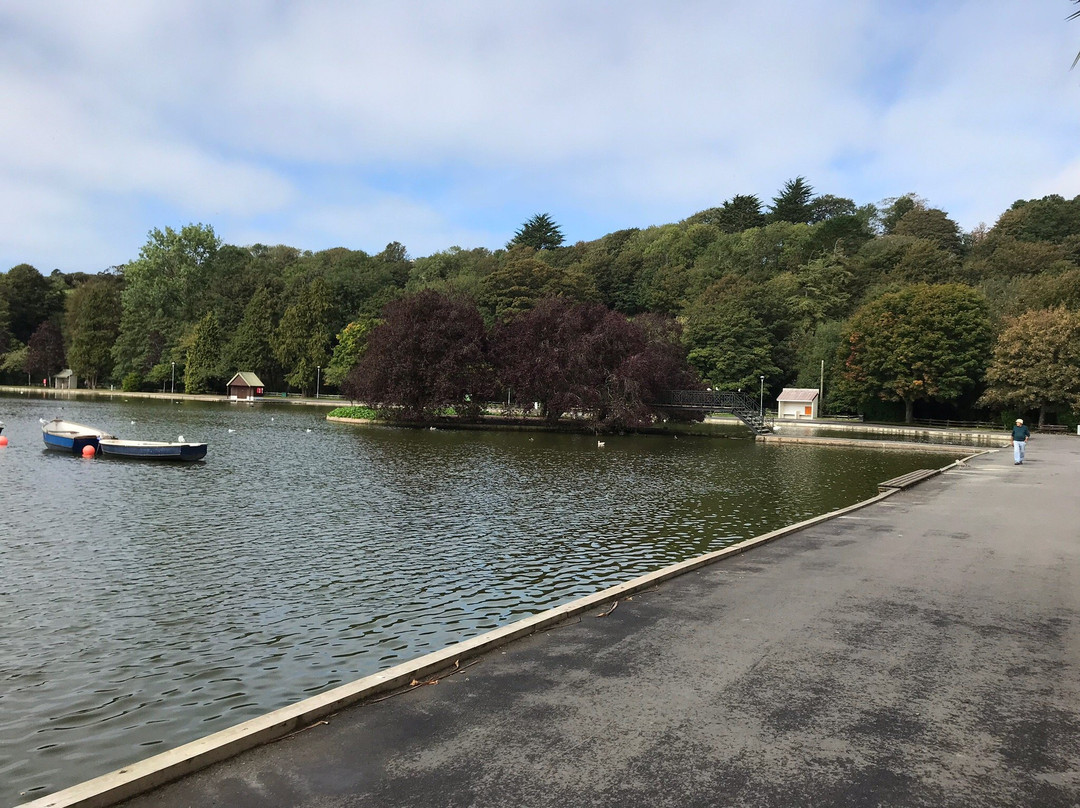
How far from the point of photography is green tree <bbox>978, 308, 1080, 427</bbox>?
5353 cm

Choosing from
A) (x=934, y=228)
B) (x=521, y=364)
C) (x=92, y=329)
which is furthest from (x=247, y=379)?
(x=934, y=228)

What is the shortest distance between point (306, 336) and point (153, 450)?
7205 centimetres

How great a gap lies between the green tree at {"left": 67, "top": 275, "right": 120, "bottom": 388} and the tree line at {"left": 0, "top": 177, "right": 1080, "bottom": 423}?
0.26 metres

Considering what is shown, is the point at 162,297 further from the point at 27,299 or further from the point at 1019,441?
the point at 1019,441

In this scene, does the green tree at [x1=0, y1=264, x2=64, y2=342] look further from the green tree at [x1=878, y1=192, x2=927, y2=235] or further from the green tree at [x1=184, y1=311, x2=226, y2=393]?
the green tree at [x1=878, y1=192, x2=927, y2=235]

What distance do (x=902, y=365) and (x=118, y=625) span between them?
64.4 m

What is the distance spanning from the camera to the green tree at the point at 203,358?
96.7 metres

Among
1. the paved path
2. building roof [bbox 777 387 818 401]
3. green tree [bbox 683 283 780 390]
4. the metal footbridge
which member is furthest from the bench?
green tree [bbox 683 283 780 390]

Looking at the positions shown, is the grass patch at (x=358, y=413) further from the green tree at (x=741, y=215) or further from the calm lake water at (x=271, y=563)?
the green tree at (x=741, y=215)

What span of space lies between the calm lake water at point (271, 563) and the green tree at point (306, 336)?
2631 inches

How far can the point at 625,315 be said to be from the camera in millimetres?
77000

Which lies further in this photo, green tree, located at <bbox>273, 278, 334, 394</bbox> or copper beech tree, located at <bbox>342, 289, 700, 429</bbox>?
green tree, located at <bbox>273, 278, 334, 394</bbox>

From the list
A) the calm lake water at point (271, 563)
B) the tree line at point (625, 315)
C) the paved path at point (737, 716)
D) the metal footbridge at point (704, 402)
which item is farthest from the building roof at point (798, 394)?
the paved path at point (737, 716)

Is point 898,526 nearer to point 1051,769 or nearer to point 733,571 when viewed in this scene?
point 733,571
